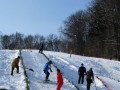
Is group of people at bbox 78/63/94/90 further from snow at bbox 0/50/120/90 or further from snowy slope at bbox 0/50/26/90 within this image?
snowy slope at bbox 0/50/26/90

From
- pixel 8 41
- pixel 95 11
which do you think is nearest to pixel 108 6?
pixel 95 11

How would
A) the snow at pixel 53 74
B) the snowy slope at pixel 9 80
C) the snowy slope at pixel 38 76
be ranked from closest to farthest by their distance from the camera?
1. the snowy slope at pixel 9 80
2. the snowy slope at pixel 38 76
3. the snow at pixel 53 74

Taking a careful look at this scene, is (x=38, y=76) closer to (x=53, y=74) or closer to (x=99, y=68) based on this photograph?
(x=53, y=74)

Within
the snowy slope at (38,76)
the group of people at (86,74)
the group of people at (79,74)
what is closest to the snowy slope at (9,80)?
the snowy slope at (38,76)

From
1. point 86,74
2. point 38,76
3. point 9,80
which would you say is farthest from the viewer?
point 38,76

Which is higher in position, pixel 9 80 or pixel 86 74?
pixel 86 74

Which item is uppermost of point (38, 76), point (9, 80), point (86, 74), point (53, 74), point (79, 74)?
point (86, 74)

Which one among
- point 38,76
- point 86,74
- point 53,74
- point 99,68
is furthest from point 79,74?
point 99,68

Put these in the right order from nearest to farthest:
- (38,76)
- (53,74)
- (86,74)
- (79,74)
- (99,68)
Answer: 1. (86,74)
2. (79,74)
3. (38,76)
4. (53,74)
5. (99,68)

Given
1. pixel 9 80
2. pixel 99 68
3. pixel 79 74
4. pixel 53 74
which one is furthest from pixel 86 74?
pixel 99 68

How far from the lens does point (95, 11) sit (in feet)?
281

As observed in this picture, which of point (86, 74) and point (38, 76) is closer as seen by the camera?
point (86, 74)

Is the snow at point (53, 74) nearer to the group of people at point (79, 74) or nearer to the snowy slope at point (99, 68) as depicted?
the snowy slope at point (99, 68)

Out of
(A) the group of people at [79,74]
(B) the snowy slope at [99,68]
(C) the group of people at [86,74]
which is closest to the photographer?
(A) the group of people at [79,74]
